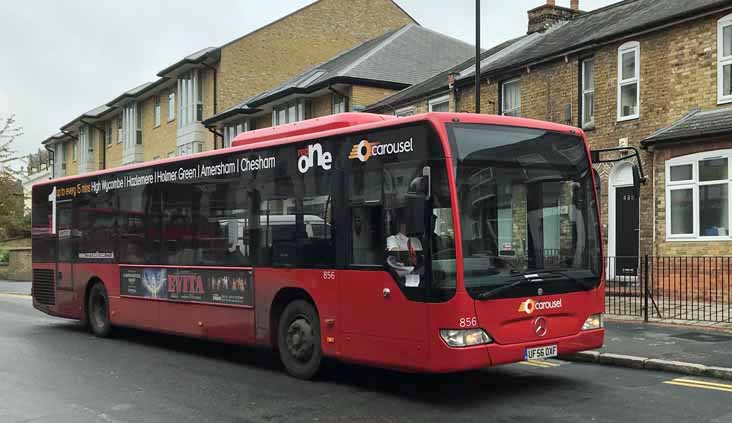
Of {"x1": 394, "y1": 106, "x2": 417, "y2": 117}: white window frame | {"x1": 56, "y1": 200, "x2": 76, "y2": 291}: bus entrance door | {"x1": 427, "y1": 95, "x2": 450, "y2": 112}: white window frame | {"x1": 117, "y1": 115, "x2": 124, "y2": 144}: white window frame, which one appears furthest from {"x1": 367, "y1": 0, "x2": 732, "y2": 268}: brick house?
{"x1": 117, "y1": 115, "x2": 124, "y2": 144}: white window frame

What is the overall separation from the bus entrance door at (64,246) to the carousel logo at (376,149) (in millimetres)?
8440

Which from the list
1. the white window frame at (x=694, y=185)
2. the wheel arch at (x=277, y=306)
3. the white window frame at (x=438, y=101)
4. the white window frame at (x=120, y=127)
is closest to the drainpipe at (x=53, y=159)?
the white window frame at (x=120, y=127)

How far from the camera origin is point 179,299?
1166 cm

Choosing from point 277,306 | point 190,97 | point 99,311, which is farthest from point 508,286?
point 190,97

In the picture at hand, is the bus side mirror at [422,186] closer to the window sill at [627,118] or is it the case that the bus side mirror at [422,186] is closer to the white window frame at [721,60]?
the white window frame at [721,60]

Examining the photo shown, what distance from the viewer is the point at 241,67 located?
128ft

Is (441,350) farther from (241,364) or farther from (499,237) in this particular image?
(241,364)

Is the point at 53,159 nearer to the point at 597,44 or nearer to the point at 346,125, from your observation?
the point at 597,44

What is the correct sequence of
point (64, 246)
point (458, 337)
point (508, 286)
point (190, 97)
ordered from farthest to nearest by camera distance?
point (190, 97) → point (64, 246) → point (508, 286) → point (458, 337)

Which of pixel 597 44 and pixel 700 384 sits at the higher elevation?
pixel 597 44

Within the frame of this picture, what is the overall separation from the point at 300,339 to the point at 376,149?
8.57 ft

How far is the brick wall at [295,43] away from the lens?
128ft

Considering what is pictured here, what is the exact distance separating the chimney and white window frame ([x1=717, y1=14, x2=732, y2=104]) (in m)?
9.94

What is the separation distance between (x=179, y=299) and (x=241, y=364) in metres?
1.66
